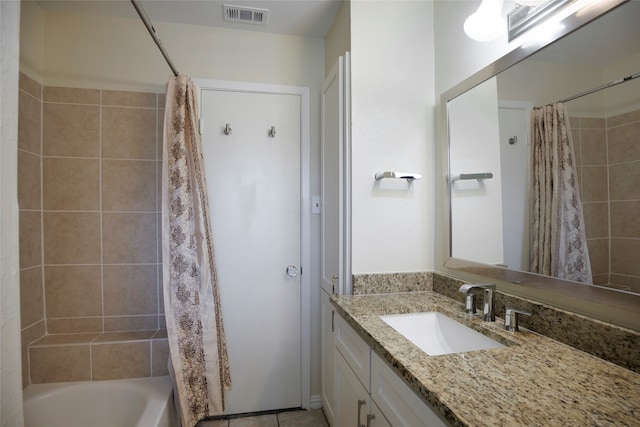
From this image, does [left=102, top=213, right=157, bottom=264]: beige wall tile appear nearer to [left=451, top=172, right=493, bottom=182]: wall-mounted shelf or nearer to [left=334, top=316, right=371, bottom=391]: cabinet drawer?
[left=334, top=316, right=371, bottom=391]: cabinet drawer

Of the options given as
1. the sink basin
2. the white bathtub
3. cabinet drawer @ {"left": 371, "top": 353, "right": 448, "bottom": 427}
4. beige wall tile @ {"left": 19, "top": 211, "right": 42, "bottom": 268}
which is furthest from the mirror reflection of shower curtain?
beige wall tile @ {"left": 19, "top": 211, "right": 42, "bottom": 268}

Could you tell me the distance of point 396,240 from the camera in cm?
155

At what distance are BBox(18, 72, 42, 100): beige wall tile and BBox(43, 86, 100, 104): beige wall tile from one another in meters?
0.03

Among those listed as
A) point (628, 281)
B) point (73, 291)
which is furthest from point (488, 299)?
point (73, 291)

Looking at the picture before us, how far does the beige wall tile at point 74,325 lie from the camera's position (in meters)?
1.76

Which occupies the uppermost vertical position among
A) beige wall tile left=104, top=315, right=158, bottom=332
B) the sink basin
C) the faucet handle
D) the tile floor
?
the faucet handle

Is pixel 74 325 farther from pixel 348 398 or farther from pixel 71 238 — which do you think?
pixel 348 398

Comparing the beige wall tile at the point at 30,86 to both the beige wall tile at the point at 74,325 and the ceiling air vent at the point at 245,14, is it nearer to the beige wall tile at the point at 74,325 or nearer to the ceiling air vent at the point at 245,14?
the ceiling air vent at the point at 245,14

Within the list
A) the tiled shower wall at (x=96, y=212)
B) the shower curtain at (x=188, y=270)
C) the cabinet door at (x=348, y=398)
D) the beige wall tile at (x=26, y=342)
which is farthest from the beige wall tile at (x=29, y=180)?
the cabinet door at (x=348, y=398)

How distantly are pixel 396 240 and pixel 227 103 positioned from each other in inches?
54.6

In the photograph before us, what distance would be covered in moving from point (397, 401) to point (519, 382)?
336 millimetres

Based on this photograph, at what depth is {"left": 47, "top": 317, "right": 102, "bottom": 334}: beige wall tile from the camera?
5.79ft

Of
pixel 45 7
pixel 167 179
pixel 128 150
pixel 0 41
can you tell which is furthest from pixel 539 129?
pixel 45 7

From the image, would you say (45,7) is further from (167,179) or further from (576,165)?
(576,165)
